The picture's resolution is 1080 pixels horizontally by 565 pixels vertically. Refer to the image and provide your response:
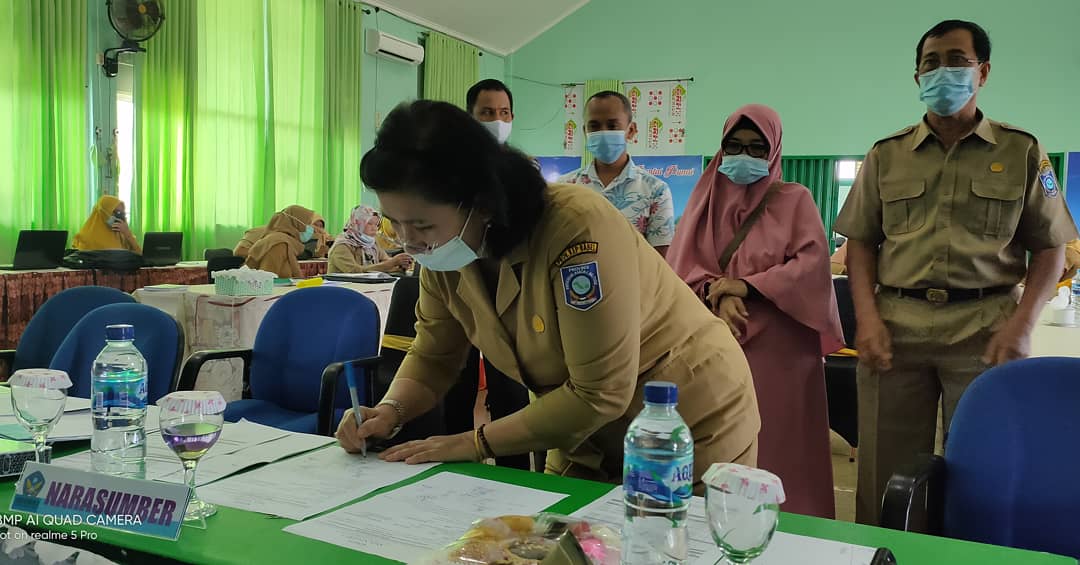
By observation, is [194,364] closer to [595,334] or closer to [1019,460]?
[595,334]

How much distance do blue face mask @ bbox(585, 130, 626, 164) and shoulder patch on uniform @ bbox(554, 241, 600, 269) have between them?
5.07 ft

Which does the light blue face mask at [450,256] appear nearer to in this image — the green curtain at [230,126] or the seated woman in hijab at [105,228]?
the seated woman in hijab at [105,228]

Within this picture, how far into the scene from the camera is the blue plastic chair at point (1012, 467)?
3.82ft

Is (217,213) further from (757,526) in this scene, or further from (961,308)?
(757,526)

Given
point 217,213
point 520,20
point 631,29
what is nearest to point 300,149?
point 217,213

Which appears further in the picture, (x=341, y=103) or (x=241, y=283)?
(x=341, y=103)

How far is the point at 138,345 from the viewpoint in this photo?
2.04m

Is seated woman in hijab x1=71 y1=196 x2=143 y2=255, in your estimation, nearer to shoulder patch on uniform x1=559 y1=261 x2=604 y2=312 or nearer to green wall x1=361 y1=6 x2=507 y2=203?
green wall x1=361 y1=6 x2=507 y2=203

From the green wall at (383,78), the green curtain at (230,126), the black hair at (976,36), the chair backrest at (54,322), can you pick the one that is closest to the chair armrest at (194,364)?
the chair backrest at (54,322)

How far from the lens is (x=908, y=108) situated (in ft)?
27.1

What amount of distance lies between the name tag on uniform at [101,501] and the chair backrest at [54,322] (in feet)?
4.91

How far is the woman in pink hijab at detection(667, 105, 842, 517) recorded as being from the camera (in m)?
2.02

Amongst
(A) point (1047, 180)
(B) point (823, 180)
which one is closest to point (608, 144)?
(A) point (1047, 180)

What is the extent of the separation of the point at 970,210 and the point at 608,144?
3.77ft
